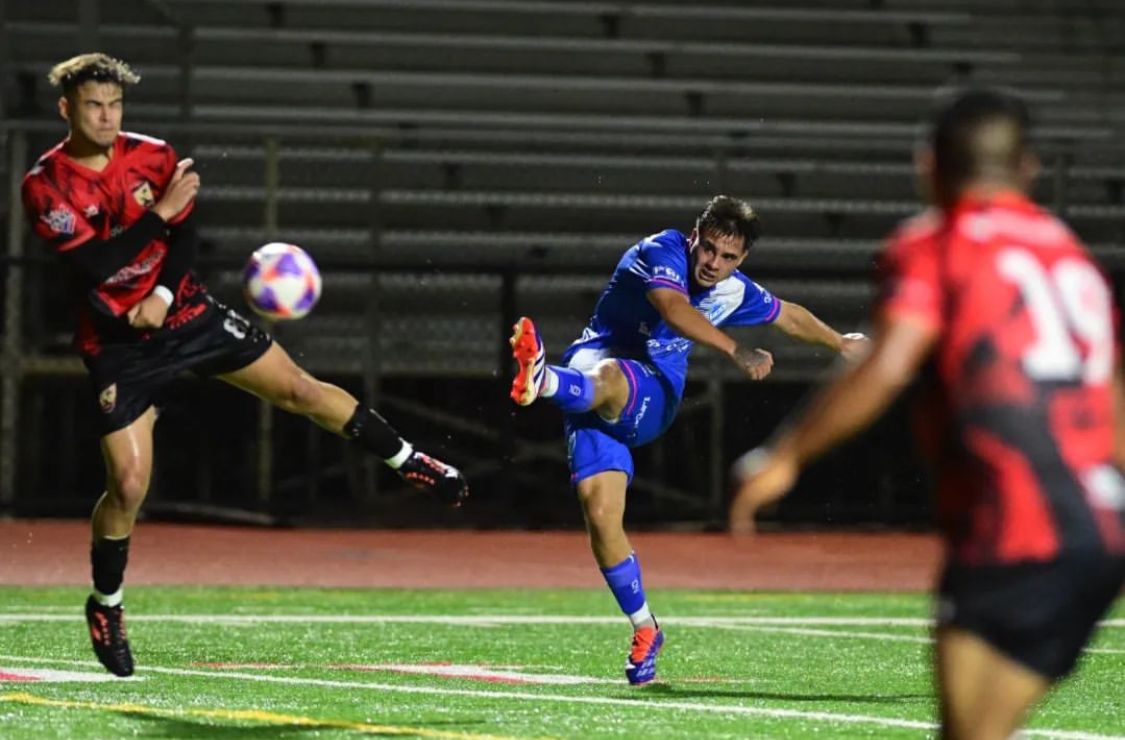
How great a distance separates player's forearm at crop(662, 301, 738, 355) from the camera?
848 cm

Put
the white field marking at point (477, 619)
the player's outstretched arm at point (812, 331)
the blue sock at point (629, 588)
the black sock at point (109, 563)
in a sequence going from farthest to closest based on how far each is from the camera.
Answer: the white field marking at point (477, 619) < the player's outstretched arm at point (812, 331) < the blue sock at point (629, 588) < the black sock at point (109, 563)

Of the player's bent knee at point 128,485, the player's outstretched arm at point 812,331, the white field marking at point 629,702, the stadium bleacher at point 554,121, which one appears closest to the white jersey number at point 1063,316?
the white field marking at point 629,702

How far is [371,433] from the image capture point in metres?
8.37

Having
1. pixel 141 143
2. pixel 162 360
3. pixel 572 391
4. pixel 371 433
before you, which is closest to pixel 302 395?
pixel 371 433

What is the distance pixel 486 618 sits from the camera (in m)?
12.2

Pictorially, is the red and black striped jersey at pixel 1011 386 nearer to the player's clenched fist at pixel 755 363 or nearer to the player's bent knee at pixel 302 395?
the player's clenched fist at pixel 755 363

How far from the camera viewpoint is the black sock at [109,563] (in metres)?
7.96

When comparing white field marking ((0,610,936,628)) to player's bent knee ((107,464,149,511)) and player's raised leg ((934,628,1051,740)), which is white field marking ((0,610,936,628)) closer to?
player's bent knee ((107,464,149,511))

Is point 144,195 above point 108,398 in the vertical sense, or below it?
above

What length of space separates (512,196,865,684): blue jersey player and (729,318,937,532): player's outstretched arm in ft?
14.3

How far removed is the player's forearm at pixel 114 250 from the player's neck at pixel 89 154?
295 mm

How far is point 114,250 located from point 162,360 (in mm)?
522

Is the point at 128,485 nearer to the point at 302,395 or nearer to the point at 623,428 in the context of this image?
the point at 302,395

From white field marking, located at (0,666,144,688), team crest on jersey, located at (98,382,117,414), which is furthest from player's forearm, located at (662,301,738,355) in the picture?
white field marking, located at (0,666,144,688)
